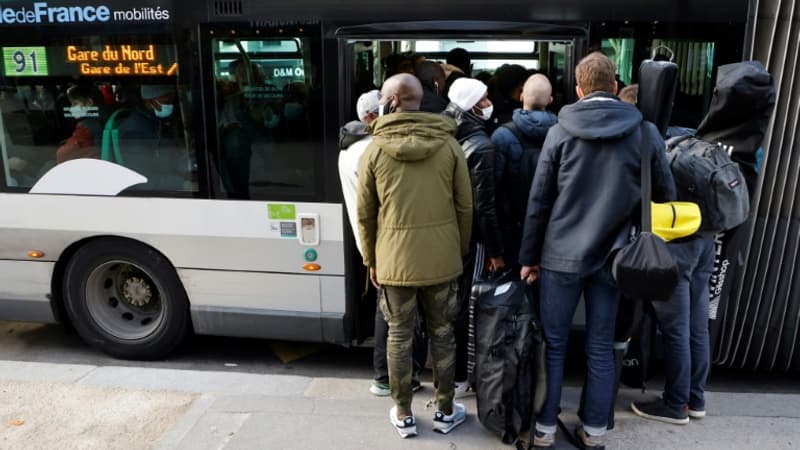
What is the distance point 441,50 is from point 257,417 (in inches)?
109

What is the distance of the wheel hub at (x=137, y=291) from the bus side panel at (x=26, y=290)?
1.66 ft

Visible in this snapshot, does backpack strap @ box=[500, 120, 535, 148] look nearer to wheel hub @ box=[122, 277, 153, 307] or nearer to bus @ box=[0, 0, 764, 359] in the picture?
bus @ box=[0, 0, 764, 359]

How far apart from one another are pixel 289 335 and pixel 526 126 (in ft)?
7.12

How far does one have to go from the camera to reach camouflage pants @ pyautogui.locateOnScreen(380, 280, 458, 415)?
355cm

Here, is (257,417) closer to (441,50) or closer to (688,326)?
(688,326)

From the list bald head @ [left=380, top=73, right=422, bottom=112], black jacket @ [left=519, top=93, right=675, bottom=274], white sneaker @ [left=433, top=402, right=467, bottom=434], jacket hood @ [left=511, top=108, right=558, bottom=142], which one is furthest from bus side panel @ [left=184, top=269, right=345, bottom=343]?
black jacket @ [left=519, top=93, right=675, bottom=274]

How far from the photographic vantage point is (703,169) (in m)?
3.52

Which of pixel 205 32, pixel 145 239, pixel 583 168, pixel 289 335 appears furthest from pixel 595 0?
pixel 145 239

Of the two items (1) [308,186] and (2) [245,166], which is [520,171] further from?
(2) [245,166]

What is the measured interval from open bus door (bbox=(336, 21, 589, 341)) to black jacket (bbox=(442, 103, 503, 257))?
77 cm

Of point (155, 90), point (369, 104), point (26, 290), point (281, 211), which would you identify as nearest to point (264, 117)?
point (281, 211)

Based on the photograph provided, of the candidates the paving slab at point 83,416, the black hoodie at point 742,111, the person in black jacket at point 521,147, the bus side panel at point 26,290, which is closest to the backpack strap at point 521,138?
the person in black jacket at point 521,147

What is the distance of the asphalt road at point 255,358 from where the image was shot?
485cm

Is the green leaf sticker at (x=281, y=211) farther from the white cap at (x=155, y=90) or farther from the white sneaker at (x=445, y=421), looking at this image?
the white sneaker at (x=445, y=421)
